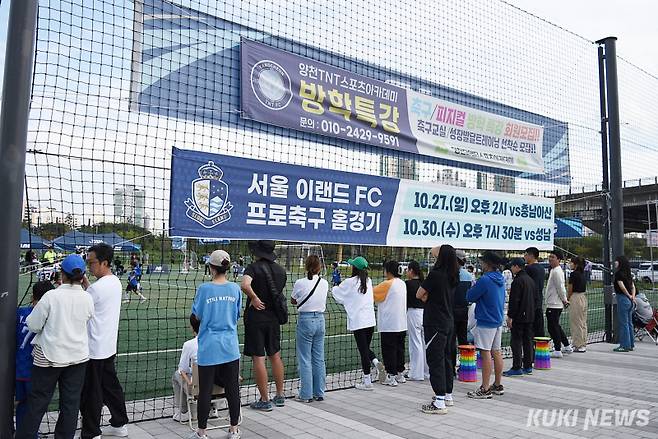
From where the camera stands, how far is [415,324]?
23.6 feet

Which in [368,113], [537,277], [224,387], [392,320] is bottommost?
[224,387]

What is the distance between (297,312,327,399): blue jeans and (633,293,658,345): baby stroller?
7.58 meters

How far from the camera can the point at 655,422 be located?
512 cm

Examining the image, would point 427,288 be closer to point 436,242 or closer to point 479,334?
point 479,334

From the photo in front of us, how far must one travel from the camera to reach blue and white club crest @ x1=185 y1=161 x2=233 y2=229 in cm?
521

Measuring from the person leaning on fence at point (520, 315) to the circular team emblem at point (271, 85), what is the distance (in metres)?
3.93

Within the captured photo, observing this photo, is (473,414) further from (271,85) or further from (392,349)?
(271,85)

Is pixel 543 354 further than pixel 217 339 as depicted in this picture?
Yes

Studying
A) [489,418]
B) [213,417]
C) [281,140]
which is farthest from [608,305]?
[213,417]

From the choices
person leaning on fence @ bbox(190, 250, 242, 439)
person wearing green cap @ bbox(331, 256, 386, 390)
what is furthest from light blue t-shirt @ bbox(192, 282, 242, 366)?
person wearing green cap @ bbox(331, 256, 386, 390)

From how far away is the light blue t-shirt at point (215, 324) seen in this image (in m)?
4.39

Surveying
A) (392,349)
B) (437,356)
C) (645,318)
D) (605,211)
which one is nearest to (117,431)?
(437,356)

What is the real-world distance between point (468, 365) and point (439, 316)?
1925mm

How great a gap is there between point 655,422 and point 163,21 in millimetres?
6356
